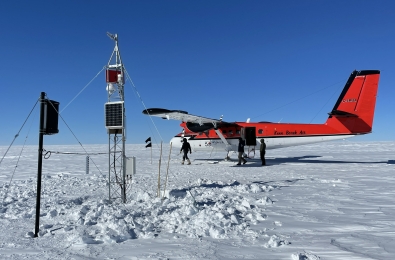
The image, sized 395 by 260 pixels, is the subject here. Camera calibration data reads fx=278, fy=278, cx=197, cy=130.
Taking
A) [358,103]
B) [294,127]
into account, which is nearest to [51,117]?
[294,127]

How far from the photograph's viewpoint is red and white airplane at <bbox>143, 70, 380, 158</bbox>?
16719mm

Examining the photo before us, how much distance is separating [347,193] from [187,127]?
15164 millimetres

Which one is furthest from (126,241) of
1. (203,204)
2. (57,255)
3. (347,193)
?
(347,193)

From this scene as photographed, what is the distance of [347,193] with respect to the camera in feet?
Answer: 26.0

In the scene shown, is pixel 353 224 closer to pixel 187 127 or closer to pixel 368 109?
pixel 368 109

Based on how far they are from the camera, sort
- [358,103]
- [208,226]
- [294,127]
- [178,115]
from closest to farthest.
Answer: [208,226]
[358,103]
[178,115]
[294,127]

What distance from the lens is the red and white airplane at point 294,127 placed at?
658 inches

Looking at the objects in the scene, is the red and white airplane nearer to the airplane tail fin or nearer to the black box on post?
the airplane tail fin

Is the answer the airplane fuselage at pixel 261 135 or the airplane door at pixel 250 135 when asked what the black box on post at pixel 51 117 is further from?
the airplane door at pixel 250 135

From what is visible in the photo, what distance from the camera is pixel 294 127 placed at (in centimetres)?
1906

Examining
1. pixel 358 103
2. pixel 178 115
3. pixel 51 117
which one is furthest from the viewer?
pixel 178 115

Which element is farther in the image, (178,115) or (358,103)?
(178,115)

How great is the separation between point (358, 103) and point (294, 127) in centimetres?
407

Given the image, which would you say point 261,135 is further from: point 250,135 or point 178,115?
point 178,115
